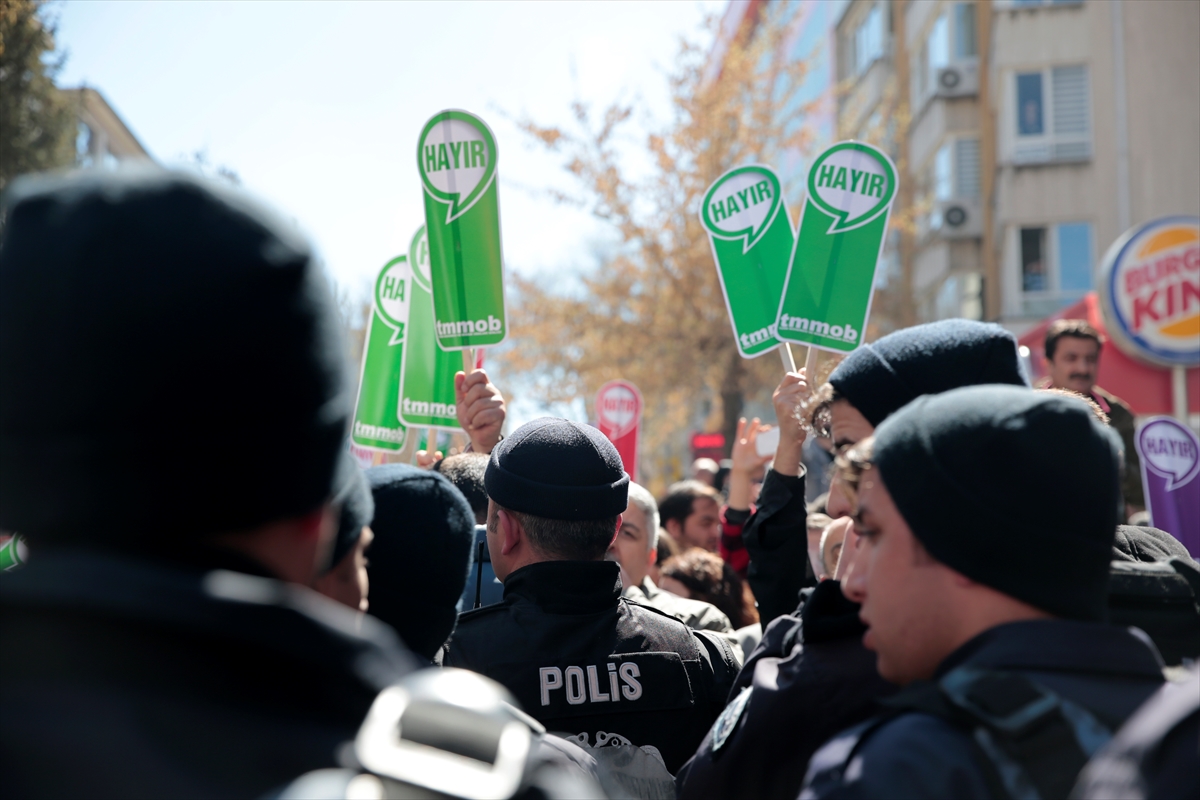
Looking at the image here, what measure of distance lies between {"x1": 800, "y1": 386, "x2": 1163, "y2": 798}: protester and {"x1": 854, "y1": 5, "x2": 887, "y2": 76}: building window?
25934 millimetres

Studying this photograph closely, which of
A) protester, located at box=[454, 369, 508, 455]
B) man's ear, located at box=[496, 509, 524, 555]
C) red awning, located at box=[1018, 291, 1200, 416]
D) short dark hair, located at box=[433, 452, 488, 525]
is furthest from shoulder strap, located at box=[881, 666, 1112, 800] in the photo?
red awning, located at box=[1018, 291, 1200, 416]

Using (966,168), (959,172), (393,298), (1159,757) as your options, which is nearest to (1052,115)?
(966,168)

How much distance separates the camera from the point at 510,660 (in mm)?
2721

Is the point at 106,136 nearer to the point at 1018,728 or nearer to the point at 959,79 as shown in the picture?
the point at 959,79

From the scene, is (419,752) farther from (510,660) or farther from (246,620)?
(510,660)

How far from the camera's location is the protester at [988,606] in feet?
4.42

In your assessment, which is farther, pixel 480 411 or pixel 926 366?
pixel 480 411

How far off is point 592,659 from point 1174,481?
3909mm

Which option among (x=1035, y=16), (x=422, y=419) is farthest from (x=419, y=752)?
(x=1035, y=16)

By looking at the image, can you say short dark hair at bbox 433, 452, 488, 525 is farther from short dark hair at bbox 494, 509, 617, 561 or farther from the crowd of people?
the crowd of people

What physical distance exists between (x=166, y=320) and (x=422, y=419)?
4.39 metres

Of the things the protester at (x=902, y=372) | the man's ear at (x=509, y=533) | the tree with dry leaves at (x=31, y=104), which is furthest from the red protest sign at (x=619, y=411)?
the tree with dry leaves at (x=31, y=104)

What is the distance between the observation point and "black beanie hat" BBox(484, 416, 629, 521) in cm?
286

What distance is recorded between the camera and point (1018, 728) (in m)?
1.34
